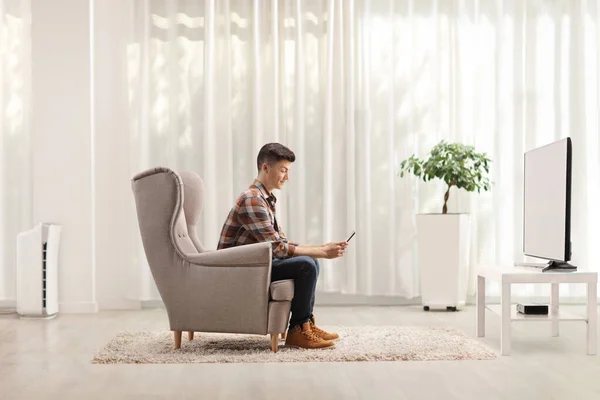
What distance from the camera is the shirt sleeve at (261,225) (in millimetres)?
4090

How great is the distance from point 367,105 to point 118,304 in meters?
2.45

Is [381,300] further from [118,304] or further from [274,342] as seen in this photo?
[274,342]

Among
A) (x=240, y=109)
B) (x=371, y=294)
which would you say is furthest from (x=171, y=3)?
(x=371, y=294)

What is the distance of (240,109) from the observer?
645cm

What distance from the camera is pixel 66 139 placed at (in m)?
6.23

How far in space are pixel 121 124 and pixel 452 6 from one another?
2743 mm

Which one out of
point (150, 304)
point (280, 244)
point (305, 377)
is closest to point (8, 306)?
point (150, 304)

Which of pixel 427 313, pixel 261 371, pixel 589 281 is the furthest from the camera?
pixel 427 313

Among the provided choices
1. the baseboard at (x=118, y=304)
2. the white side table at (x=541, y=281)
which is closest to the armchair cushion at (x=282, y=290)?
the white side table at (x=541, y=281)

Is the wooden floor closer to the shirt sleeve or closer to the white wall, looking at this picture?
the shirt sleeve

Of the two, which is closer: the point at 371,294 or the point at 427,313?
the point at 427,313

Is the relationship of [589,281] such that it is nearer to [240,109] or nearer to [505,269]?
[505,269]

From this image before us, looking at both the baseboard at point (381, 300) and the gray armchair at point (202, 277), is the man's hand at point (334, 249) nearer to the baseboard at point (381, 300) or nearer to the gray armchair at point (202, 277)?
the gray armchair at point (202, 277)

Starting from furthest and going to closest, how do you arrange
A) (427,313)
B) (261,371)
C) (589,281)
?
(427,313) < (589,281) < (261,371)
